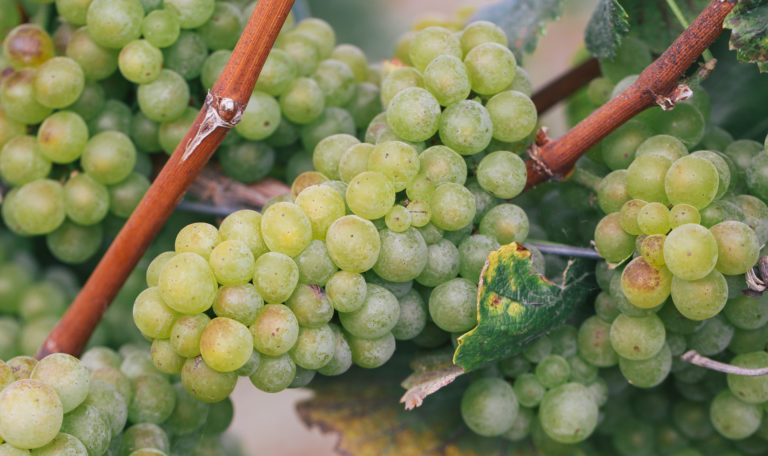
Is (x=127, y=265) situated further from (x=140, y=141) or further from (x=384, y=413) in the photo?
(x=384, y=413)

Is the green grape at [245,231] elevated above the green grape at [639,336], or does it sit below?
above

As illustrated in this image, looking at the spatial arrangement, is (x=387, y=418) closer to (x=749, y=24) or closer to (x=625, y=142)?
(x=625, y=142)

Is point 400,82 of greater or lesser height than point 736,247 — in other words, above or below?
above

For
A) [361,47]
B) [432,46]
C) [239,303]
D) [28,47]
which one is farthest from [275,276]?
[361,47]

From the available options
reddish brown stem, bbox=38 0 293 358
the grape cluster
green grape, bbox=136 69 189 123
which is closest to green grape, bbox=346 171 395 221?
the grape cluster

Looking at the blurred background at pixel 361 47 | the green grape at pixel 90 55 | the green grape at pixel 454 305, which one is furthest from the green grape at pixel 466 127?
the blurred background at pixel 361 47

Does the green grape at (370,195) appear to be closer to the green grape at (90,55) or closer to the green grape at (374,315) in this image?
the green grape at (374,315)

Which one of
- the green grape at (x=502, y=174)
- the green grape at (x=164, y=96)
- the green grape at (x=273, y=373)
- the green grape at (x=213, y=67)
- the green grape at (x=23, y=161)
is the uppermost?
the green grape at (x=23, y=161)

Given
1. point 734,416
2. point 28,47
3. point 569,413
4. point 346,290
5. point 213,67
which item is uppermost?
point 28,47
